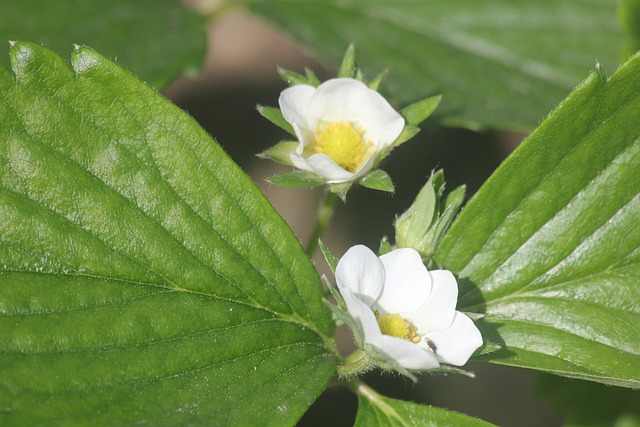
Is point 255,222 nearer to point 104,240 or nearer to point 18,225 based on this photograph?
point 104,240

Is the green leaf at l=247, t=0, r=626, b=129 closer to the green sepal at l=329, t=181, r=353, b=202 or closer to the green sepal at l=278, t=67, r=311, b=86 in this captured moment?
the green sepal at l=278, t=67, r=311, b=86

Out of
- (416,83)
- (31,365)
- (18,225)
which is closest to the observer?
(31,365)

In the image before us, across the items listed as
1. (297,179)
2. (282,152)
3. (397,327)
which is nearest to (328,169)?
(297,179)

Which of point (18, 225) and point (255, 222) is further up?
point (255, 222)

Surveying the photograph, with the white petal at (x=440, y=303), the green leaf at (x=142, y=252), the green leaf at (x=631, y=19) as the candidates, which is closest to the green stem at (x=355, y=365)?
the green leaf at (x=142, y=252)

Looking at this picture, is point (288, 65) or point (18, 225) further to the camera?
point (288, 65)

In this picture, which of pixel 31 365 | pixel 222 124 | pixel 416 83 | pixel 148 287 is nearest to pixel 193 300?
pixel 148 287

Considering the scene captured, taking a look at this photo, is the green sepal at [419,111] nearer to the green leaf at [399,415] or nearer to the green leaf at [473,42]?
the green leaf at [399,415]

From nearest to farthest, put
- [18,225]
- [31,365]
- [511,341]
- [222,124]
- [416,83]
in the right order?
[31,365], [18,225], [511,341], [416,83], [222,124]
